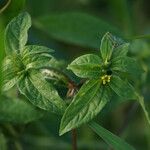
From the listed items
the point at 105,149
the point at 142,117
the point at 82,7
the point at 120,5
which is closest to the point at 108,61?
the point at 105,149

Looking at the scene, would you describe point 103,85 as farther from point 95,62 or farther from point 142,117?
point 142,117

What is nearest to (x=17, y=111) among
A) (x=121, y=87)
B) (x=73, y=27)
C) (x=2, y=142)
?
(x=2, y=142)

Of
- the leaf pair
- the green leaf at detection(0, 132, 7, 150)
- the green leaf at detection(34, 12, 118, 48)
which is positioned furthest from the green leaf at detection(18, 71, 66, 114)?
the green leaf at detection(34, 12, 118, 48)

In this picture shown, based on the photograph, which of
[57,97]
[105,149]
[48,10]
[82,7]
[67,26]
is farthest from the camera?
[82,7]

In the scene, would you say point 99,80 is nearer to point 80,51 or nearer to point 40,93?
point 40,93

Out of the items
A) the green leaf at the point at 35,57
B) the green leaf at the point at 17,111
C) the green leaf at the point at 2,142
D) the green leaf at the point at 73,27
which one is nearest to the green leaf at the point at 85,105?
the green leaf at the point at 35,57

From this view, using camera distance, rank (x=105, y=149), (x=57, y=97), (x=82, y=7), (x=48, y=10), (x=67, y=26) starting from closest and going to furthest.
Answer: (x=57, y=97)
(x=105, y=149)
(x=67, y=26)
(x=48, y=10)
(x=82, y=7)
